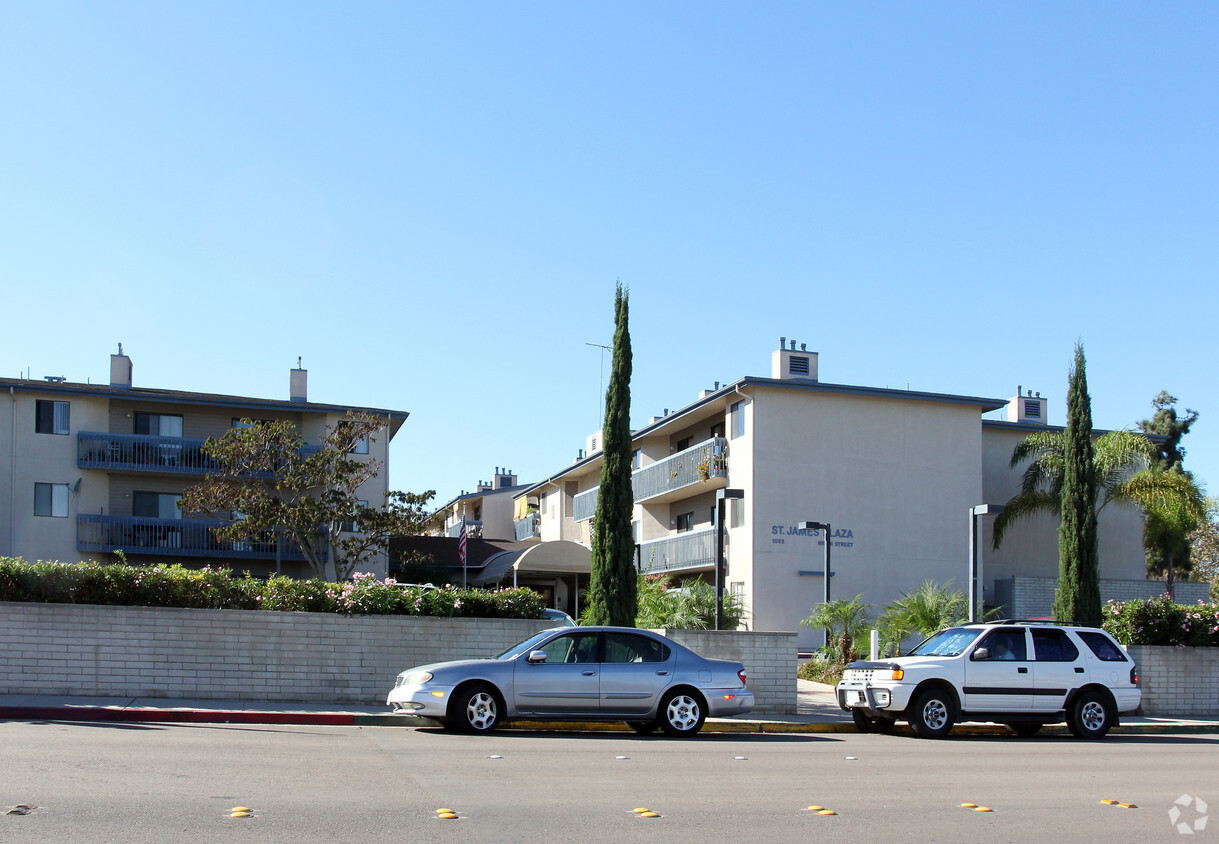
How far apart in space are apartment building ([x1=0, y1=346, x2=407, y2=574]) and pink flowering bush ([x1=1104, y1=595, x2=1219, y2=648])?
926 inches

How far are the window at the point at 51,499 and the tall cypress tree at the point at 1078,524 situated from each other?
30156 mm

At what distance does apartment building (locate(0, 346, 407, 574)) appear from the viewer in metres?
37.1

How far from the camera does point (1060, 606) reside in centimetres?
2331

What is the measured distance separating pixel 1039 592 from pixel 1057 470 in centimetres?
351

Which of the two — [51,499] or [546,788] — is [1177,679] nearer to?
[546,788]

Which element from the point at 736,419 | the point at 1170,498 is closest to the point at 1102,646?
the point at 1170,498

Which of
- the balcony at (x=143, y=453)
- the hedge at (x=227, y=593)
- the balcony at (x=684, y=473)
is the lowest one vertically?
the hedge at (x=227, y=593)

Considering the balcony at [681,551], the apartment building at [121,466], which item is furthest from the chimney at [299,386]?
the balcony at [681,551]

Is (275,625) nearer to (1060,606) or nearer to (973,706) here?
(973,706)

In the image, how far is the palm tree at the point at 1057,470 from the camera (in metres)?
30.9

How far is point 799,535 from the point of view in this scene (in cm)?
3256

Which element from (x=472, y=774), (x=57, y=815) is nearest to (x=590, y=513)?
(x=472, y=774)

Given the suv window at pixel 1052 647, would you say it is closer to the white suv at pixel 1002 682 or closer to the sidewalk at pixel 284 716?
the white suv at pixel 1002 682

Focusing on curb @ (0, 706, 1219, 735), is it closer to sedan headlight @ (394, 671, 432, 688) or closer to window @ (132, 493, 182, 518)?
sedan headlight @ (394, 671, 432, 688)
